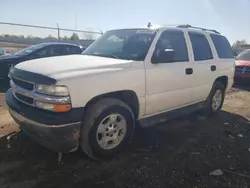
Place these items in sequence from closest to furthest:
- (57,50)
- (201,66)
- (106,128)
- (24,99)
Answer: (24,99) < (106,128) < (201,66) < (57,50)

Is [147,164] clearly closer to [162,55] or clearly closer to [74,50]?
[162,55]

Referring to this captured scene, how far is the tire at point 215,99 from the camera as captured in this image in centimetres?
602

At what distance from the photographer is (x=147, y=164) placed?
3.70 m

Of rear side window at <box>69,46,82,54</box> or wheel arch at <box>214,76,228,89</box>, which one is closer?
wheel arch at <box>214,76,228,89</box>

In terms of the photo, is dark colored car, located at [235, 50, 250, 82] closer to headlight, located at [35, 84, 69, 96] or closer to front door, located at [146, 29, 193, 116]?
front door, located at [146, 29, 193, 116]

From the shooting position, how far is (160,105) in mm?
4445

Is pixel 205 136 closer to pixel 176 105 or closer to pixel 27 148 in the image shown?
pixel 176 105

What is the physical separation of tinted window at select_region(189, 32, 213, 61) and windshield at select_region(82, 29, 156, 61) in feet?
3.86

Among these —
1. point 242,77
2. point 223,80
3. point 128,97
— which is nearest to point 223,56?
point 223,80

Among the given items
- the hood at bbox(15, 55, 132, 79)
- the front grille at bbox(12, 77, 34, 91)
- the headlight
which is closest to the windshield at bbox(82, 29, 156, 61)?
the hood at bbox(15, 55, 132, 79)

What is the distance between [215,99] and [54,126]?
442 cm

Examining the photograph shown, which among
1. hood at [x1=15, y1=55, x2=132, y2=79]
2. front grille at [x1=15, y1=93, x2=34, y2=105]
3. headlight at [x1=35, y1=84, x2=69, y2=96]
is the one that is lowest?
front grille at [x1=15, y1=93, x2=34, y2=105]

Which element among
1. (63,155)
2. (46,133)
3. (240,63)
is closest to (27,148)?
(63,155)

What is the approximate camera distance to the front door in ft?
13.7
